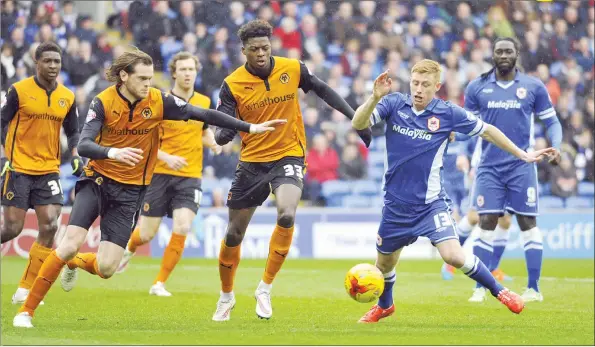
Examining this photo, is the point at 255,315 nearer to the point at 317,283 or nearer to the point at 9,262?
the point at 317,283

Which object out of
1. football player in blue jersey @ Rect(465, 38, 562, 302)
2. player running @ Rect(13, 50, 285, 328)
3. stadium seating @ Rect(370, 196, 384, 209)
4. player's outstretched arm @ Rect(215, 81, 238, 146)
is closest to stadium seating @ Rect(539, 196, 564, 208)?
stadium seating @ Rect(370, 196, 384, 209)

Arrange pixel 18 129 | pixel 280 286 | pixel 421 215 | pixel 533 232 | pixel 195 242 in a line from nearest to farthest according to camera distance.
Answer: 1. pixel 421 215
2. pixel 18 129
3. pixel 533 232
4. pixel 280 286
5. pixel 195 242

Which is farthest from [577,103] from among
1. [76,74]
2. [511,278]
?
[76,74]

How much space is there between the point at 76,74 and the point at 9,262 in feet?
15.3

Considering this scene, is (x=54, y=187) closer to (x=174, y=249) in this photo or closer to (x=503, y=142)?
(x=174, y=249)

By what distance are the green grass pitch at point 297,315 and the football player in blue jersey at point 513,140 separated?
0.80 m

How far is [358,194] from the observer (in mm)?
19859

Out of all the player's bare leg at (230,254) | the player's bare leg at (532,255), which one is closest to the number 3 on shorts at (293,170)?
the player's bare leg at (230,254)

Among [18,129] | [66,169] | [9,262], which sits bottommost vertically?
[9,262]

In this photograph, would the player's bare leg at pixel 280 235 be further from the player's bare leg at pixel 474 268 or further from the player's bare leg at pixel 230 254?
the player's bare leg at pixel 474 268

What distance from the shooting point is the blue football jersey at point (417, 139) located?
8.83m

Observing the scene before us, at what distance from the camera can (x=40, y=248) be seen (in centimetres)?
1060

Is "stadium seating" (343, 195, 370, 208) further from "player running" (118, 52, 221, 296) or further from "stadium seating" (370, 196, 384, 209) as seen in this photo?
"player running" (118, 52, 221, 296)

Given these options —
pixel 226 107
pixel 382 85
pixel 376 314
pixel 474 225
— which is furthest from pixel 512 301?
pixel 474 225
